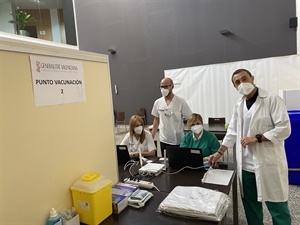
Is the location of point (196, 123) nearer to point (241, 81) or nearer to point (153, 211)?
point (241, 81)

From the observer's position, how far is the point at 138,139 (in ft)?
8.62

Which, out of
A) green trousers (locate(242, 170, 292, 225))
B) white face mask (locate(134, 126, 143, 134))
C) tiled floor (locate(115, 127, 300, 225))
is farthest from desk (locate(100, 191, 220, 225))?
white face mask (locate(134, 126, 143, 134))

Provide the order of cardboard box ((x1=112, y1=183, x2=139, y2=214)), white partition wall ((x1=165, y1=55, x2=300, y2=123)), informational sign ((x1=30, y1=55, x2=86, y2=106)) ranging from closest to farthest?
informational sign ((x1=30, y1=55, x2=86, y2=106))
cardboard box ((x1=112, y1=183, x2=139, y2=214))
white partition wall ((x1=165, y1=55, x2=300, y2=123))

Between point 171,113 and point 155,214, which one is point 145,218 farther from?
point 171,113

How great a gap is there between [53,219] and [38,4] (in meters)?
6.01

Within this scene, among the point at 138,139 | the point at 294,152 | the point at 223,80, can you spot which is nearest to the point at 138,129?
the point at 138,139

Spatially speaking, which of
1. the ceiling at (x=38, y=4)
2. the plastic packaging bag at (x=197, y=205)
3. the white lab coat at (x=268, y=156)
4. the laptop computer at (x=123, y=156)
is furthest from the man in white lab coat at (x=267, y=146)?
the ceiling at (x=38, y=4)

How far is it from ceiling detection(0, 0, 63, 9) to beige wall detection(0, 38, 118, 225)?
503 cm

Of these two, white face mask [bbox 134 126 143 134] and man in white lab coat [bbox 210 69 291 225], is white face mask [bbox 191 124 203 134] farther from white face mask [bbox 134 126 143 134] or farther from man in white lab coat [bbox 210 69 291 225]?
white face mask [bbox 134 126 143 134]

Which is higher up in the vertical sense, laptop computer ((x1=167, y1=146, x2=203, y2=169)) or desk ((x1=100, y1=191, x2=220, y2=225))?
laptop computer ((x1=167, y1=146, x2=203, y2=169))

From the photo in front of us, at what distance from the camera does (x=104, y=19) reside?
667 centimetres

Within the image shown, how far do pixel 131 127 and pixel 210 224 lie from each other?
5.63 ft

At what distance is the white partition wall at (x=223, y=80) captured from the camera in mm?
4359

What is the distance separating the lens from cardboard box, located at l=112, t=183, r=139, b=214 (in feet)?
3.71
